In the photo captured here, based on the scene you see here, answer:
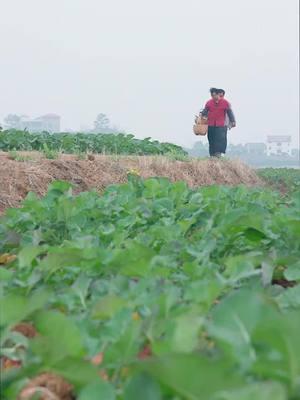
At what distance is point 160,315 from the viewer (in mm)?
1400

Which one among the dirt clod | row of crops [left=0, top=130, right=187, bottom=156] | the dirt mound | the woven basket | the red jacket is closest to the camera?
the dirt clod

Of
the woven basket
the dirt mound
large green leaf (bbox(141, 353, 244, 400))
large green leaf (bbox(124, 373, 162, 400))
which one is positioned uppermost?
the woven basket

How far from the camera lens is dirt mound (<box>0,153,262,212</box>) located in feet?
26.3

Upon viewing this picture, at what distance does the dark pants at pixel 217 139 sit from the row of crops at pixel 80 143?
640 millimetres

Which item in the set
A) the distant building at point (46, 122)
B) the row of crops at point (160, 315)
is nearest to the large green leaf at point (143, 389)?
the row of crops at point (160, 315)

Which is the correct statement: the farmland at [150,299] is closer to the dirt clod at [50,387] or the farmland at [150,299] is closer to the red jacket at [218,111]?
the dirt clod at [50,387]

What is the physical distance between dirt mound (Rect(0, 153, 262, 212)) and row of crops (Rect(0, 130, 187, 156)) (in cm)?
94

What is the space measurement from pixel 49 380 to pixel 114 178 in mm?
8586

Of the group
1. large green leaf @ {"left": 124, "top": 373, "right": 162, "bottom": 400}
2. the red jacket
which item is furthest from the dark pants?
large green leaf @ {"left": 124, "top": 373, "right": 162, "bottom": 400}

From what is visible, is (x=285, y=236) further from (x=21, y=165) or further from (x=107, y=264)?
(x=21, y=165)

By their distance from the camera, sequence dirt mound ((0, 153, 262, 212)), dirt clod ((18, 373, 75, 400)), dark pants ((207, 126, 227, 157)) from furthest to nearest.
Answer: dark pants ((207, 126, 227, 157)) < dirt mound ((0, 153, 262, 212)) < dirt clod ((18, 373, 75, 400))

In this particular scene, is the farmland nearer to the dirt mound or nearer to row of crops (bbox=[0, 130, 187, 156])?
the dirt mound

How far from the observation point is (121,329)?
127cm

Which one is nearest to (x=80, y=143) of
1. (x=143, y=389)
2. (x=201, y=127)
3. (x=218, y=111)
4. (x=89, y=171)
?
(x=201, y=127)
